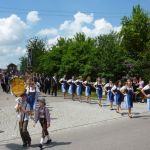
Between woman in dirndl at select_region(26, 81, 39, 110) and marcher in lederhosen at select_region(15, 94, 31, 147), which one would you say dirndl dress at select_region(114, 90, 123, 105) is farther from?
marcher in lederhosen at select_region(15, 94, 31, 147)

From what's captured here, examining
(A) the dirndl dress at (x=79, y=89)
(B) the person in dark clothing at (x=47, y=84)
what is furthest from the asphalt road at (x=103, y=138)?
(B) the person in dark clothing at (x=47, y=84)

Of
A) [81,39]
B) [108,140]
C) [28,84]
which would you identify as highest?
[81,39]

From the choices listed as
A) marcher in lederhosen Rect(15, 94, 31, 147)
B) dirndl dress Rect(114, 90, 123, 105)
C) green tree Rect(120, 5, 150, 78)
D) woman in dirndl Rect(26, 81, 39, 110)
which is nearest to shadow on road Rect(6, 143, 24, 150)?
marcher in lederhosen Rect(15, 94, 31, 147)

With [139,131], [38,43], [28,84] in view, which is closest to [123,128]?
[139,131]

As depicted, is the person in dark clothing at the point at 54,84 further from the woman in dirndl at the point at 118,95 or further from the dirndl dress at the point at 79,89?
the woman in dirndl at the point at 118,95

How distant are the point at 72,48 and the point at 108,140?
40885mm

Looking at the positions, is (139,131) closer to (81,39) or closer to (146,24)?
(146,24)

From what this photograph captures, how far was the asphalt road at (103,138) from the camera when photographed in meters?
13.0

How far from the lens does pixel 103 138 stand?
14492mm

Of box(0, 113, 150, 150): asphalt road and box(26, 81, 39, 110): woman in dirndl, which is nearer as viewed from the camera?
box(0, 113, 150, 150): asphalt road

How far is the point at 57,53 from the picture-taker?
187 ft

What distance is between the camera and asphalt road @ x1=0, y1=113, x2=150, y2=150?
13.0 metres

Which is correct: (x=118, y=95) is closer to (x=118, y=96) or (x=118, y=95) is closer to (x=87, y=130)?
(x=118, y=96)

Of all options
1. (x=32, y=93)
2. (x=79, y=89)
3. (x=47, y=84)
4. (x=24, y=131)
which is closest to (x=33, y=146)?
(x=24, y=131)
